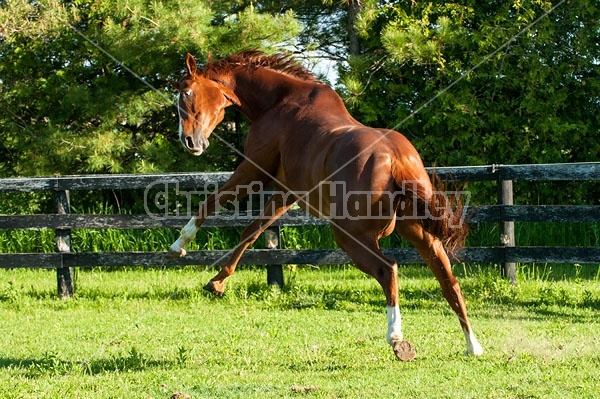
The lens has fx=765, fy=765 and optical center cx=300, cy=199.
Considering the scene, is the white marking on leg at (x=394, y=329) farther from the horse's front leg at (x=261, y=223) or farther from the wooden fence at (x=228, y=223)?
the wooden fence at (x=228, y=223)

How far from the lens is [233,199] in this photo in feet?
21.4

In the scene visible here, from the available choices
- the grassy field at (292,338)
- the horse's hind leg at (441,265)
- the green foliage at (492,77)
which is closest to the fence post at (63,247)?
the grassy field at (292,338)

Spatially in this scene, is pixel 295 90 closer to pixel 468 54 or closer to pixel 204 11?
pixel 204 11

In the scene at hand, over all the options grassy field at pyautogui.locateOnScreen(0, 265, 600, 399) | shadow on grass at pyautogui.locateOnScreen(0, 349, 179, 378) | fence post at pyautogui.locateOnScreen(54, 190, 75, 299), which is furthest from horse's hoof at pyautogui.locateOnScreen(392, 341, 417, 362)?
fence post at pyautogui.locateOnScreen(54, 190, 75, 299)

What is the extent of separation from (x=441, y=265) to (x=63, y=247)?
5417 millimetres

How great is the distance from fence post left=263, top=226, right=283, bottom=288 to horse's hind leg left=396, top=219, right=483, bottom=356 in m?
3.65

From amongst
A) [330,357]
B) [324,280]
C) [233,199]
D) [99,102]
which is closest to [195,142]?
[233,199]

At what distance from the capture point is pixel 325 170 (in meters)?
5.71

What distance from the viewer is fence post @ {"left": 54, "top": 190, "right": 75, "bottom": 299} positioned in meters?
9.38

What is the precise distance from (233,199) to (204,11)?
5.79m

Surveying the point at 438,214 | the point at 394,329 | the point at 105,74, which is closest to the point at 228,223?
the point at 438,214

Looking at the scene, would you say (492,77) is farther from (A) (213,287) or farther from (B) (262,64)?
(A) (213,287)

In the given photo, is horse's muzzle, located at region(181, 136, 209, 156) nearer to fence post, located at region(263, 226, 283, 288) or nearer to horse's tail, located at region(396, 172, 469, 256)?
horse's tail, located at region(396, 172, 469, 256)

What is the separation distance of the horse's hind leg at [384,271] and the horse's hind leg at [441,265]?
1.28ft
